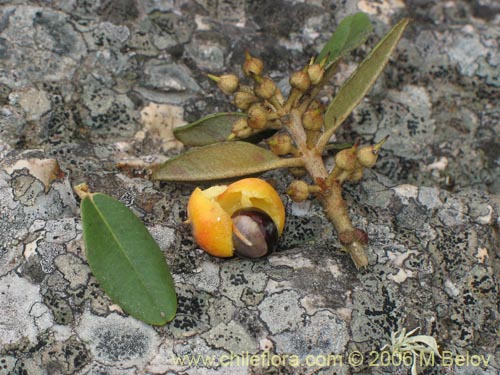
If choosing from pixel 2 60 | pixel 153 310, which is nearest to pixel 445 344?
pixel 153 310

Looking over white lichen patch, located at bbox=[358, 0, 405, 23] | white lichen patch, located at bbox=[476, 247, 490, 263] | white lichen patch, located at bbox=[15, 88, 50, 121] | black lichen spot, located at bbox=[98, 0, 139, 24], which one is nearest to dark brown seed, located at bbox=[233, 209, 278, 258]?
white lichen patch, located at bbox=[476, 247, 490, 263]

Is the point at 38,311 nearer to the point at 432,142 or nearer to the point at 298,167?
the point at 298,167

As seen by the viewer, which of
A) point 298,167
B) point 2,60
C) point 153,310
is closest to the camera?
point 153,310

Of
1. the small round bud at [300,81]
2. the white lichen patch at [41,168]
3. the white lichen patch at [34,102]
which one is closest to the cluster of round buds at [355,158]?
the small round bud at [300,81]

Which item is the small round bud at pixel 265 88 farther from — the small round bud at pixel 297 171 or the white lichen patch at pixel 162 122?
the white lichen patch at pixel 162 122

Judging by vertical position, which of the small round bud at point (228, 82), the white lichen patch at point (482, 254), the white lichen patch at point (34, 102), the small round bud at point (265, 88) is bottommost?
the white lichen patch at point (34, 102)

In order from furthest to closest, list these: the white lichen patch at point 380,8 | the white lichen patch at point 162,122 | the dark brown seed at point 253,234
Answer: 1. the white lichen patch at point 380,8
2. the white lichen patch at point 162,122
3. the dark brown seed at point 253,234

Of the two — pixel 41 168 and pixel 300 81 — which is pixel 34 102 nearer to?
pixel 41 168
